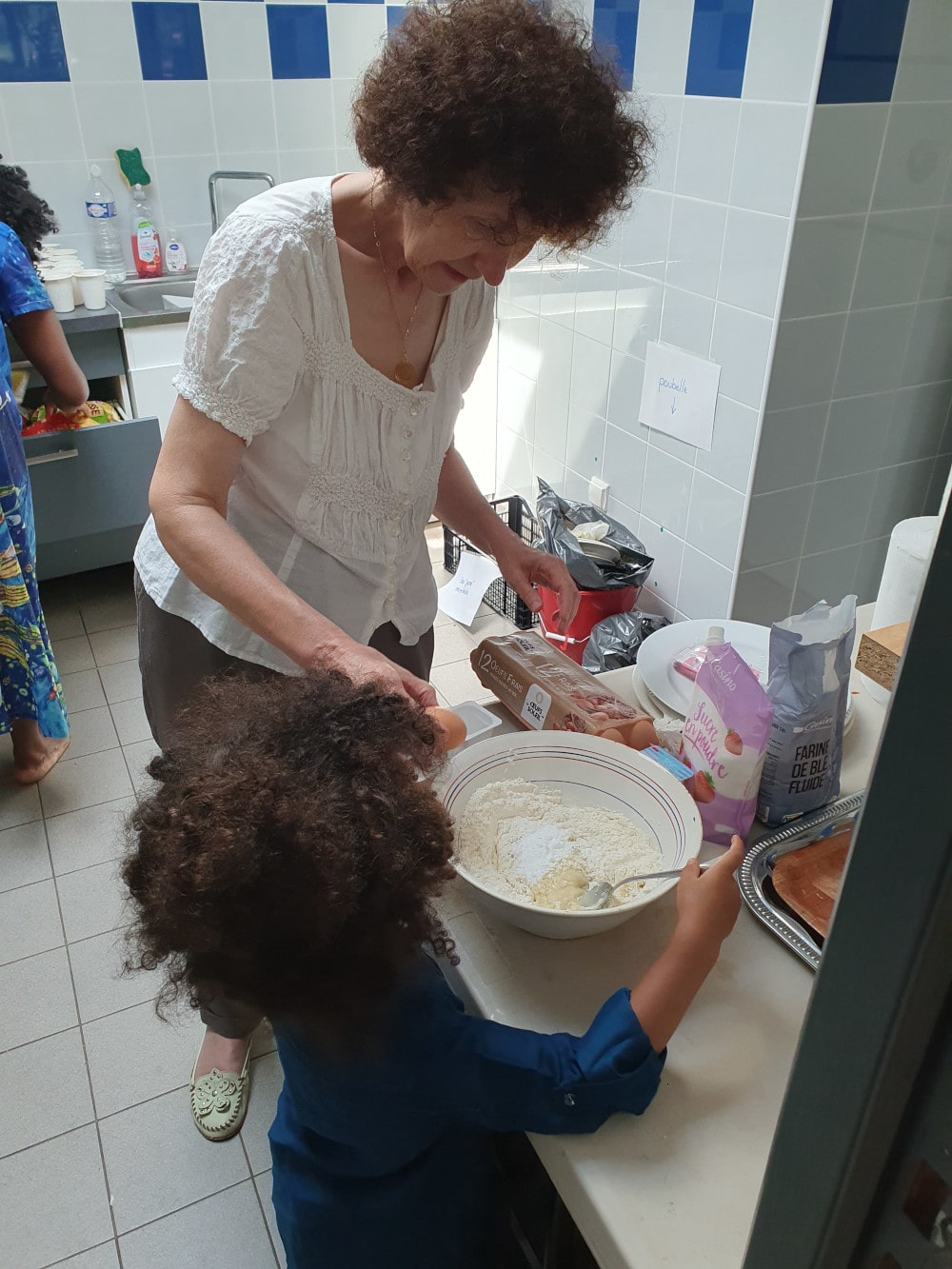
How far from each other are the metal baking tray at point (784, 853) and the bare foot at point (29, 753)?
1.93 metres

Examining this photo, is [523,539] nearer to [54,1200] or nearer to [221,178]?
[221,178]

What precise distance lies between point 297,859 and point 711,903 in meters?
0.34

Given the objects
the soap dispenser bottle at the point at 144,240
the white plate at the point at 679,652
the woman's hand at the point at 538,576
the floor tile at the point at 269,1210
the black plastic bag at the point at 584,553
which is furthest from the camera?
the soap dispenser bottle at the point at 144,240

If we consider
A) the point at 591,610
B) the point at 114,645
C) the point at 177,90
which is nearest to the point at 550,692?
the point at 591,610

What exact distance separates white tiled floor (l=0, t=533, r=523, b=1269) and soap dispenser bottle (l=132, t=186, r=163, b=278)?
164 cm

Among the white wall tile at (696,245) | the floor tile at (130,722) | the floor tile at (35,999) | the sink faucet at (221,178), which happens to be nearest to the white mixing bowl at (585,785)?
the floor tile at (35,999)

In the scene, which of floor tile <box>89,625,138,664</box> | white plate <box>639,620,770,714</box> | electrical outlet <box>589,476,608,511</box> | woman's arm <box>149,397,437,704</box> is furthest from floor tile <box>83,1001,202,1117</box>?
electrical outlet <box>589,476,608,511</box>

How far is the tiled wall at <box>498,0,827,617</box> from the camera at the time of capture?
1.84 metres

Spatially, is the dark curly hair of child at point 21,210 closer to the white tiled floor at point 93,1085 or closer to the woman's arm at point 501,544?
the white tiled floor at point 93,1085

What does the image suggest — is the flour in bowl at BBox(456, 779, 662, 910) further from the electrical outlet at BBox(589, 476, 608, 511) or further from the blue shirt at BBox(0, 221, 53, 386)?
the electrical outlet at BBox(589, 476, 608, 511)

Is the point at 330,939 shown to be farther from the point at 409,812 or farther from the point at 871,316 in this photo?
the point at 871,316

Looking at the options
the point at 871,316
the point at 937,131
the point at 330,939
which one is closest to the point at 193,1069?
the point at 330,939

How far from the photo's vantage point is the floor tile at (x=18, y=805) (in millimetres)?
2223

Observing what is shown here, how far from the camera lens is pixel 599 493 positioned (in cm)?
263
